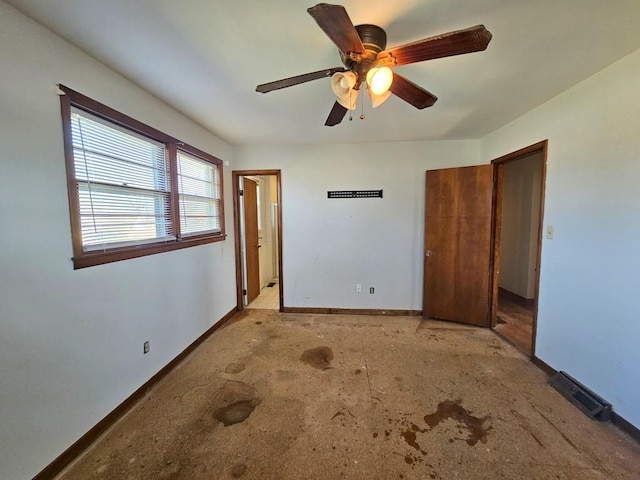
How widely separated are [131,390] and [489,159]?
430 cm

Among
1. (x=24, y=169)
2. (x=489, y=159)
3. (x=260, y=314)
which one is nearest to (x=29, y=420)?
(x=24, y=169)

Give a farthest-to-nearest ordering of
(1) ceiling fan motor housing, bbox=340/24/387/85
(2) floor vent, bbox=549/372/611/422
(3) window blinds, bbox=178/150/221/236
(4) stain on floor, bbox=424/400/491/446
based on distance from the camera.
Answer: (3) window blinds, bbox=178/150/221/236, (2) floor vent, bbox=549/372/611/422, (4) stain on floor, bbox=424/400/491/446, (1) ceiling fan motor housing, bbox=340/24/387/85

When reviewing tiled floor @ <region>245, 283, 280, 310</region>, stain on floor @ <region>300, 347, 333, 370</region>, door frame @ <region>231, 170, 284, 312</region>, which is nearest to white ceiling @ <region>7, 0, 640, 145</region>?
door frame @ <region>231, 170, 284, 312</region>

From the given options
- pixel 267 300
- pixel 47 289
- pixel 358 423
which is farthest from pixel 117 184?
pixel 267 300

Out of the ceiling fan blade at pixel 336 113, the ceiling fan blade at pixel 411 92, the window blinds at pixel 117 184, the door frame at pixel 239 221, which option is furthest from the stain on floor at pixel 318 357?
the ceiling fan blade at pixel 411 92

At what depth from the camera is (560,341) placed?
6.99ft

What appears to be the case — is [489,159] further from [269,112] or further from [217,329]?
[217,329]

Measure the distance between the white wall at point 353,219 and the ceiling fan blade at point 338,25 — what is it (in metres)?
2.31

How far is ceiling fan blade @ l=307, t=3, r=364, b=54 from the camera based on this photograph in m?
0.93

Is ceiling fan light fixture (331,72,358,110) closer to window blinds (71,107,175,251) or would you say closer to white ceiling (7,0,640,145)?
white ceiling (7,0,640,145)

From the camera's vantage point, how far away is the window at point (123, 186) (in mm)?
1542

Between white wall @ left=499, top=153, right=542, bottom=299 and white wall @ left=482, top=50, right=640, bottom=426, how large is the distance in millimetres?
2046

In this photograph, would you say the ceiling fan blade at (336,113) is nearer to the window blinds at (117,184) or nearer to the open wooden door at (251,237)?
the window blinds at (117,184)

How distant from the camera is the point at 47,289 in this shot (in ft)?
4.46
